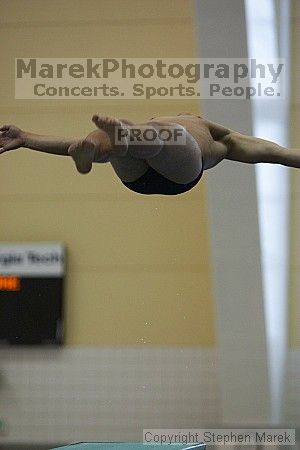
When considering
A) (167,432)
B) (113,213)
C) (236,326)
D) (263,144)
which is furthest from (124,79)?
(263,144)

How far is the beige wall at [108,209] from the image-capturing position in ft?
21.2

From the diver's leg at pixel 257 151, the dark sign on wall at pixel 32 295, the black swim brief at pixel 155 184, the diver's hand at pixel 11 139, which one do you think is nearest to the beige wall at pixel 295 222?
the dark sign on wall at pixel 32 295

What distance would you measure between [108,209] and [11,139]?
10.3 ft

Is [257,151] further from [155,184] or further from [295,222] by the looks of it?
[295,222]

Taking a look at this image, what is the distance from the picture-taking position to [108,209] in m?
6.57

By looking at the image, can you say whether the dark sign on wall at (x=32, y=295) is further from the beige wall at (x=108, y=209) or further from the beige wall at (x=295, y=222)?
the beige wall at (x=295, y=222)

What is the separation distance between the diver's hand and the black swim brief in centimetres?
45

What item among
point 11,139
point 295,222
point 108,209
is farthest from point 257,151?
point 108,209

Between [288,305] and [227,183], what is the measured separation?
102cm

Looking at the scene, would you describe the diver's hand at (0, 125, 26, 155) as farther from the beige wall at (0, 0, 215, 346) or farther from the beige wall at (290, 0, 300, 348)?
the beige wall at (290, 0, 300, 348)

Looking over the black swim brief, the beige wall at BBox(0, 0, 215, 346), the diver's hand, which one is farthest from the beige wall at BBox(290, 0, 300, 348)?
the diver's hand

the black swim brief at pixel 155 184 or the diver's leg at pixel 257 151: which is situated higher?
the diver's leg at pixel 257 151

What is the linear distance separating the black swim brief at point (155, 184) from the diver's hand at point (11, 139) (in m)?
0.45

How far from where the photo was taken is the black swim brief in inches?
130
